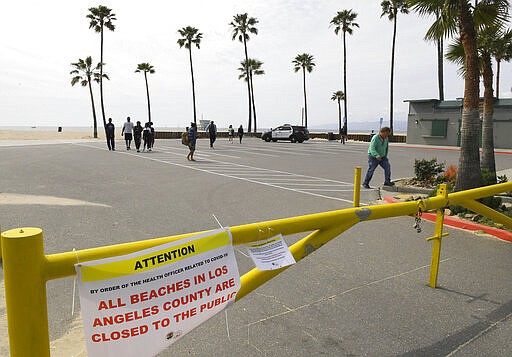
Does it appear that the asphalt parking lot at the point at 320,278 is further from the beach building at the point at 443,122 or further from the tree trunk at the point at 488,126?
the beach building at the point at 443,122

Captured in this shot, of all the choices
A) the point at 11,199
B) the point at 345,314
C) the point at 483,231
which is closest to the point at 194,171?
the point at 11,199

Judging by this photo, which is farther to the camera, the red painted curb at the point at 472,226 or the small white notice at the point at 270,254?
the red painted curb at the point at 472,226

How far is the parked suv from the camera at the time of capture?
3691cm

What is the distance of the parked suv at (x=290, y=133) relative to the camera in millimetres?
36906

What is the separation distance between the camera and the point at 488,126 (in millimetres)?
10523

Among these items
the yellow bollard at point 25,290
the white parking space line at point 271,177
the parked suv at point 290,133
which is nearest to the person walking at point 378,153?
the white parking space line at point 271,177

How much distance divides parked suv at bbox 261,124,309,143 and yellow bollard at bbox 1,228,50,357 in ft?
118

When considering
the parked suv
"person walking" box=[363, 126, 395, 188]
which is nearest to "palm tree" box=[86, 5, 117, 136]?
the parked suv

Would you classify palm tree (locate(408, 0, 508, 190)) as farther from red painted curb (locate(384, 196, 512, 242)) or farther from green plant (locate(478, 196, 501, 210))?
red painted curb (locate(384, 196, 512, 242))

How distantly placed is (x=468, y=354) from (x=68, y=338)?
308cm

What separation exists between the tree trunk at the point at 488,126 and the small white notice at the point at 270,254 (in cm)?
835

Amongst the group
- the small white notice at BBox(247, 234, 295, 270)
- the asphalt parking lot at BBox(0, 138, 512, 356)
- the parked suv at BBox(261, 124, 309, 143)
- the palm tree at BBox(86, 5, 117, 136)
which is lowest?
the asphalt parking lot at BBox(0, 138, 512, 356)

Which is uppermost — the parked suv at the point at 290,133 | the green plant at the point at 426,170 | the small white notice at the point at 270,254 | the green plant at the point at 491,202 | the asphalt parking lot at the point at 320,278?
the parked suv at the point at 290,133

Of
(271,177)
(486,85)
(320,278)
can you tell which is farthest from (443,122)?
(320,278)
